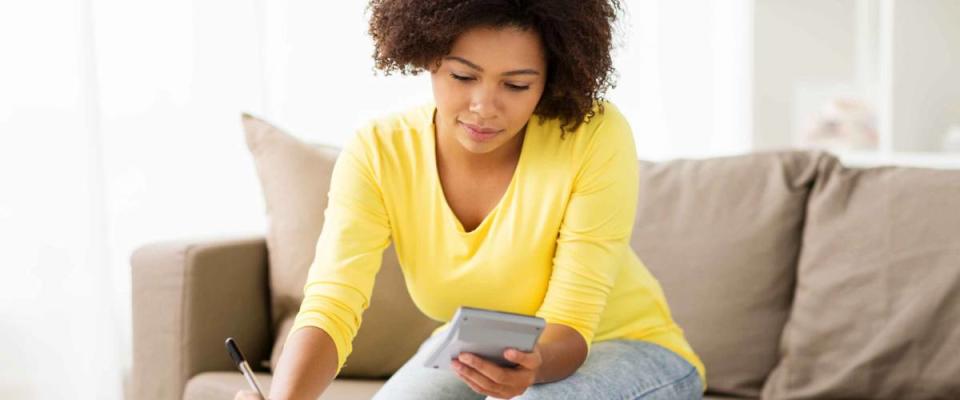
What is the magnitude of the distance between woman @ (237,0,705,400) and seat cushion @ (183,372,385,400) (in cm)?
38

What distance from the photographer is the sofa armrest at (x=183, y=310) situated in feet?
7.20

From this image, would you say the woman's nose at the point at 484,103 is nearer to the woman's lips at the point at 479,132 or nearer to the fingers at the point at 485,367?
the woman's lips at the point at 479,132

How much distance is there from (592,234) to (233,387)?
0.79m

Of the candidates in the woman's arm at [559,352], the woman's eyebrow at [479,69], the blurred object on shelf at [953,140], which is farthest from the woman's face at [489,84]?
the blurred object on shelf at [953,140]

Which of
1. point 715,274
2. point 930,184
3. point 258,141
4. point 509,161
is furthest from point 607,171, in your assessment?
point 258,141

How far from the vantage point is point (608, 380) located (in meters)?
1.58

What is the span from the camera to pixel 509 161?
5.62 feet

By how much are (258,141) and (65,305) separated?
55cm

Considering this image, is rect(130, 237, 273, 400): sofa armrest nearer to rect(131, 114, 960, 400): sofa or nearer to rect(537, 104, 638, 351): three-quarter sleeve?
rect(131, 114, 960, 400): sofa

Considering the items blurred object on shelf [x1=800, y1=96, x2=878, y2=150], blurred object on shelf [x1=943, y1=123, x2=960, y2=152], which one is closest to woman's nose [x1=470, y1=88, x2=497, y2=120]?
blurred object on shelf [x1=943, y1=123, x2=960, y2=152]

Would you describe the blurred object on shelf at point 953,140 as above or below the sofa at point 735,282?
above

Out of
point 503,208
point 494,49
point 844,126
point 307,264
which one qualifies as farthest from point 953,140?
point 494,49

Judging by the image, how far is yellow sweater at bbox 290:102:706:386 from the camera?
1.61 metres

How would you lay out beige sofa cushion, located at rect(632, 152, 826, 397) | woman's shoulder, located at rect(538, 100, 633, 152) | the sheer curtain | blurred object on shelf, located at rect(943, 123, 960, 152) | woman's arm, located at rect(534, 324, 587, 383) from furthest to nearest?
blurred object on shelf, located at rect(943, 123, 960, 152)
the sheer curtain
beige sofa cushion, located at rect(632, 152, 826, 397)
woman's shoulder, located at rect(538, 100, 633, 152)
woman's arm, located at rect(534, 324, 587, 383)
